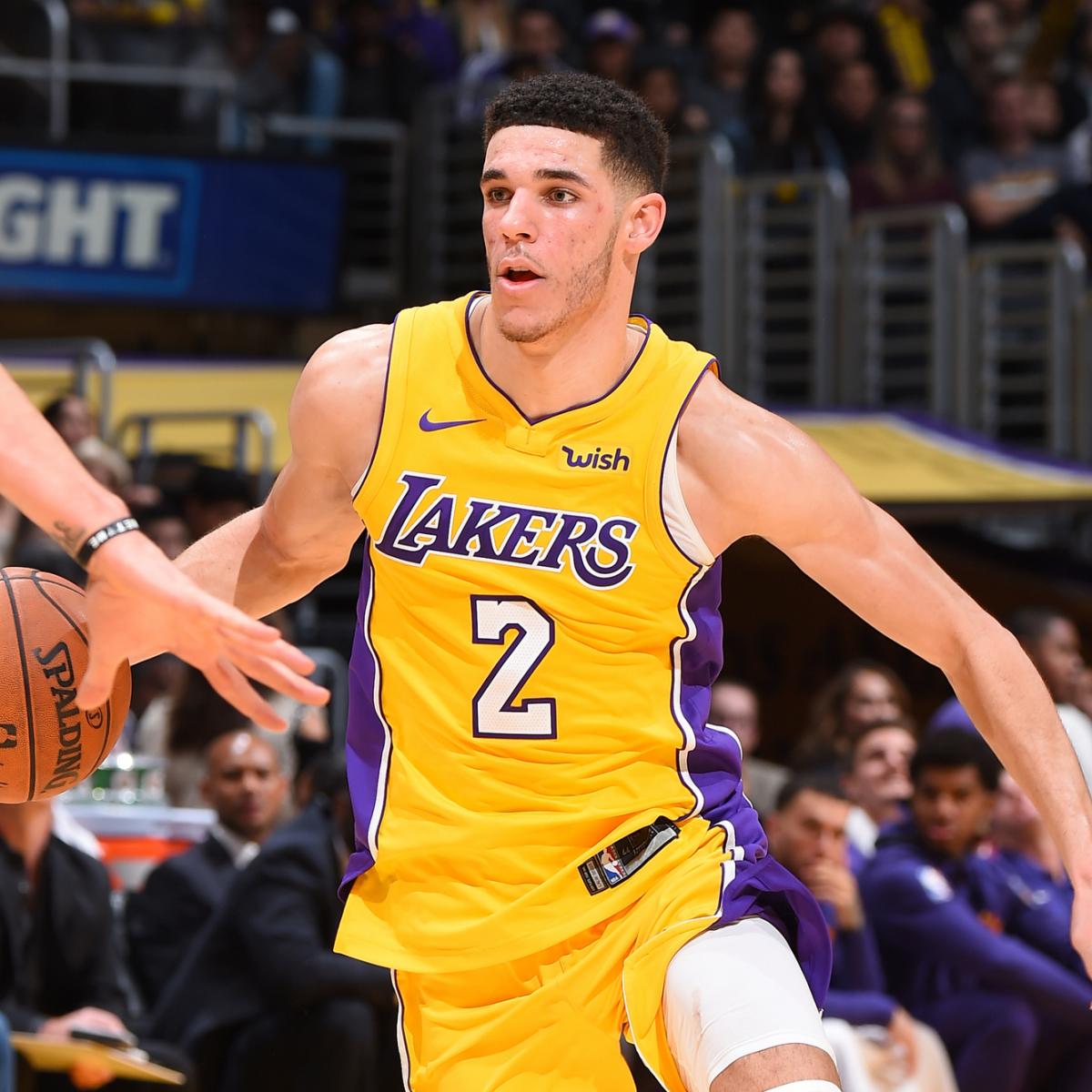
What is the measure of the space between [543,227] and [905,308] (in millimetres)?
9365

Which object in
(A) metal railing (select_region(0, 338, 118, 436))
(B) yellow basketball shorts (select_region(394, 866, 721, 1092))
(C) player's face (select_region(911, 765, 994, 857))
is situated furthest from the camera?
(A) metal railing (select_region(0, 338, 118, 436))

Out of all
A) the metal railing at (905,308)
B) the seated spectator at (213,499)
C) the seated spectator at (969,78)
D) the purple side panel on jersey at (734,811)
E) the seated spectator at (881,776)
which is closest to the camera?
the purple side panel on jersey at (734,811)

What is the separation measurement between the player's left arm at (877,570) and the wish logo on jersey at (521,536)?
0.58 feet

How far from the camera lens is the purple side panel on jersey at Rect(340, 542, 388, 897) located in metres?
4.04

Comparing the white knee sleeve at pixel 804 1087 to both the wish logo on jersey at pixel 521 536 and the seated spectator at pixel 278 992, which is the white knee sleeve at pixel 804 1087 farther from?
the seated spectator at pixel 278 992

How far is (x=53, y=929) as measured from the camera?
670 cm

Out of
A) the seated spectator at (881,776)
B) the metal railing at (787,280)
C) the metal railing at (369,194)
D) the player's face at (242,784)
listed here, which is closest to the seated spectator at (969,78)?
the metal railing at (787,280)

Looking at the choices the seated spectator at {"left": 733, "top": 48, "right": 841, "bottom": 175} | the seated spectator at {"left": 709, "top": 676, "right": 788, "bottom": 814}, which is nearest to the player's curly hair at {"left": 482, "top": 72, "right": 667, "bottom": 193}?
the seated spectator at {"left": 709, "top": 676, "right": 788, "bottom": 814}

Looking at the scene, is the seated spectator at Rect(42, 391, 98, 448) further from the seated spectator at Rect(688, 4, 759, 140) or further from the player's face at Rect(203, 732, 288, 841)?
the seated spectator at Rect(688, 4, 759, 140)

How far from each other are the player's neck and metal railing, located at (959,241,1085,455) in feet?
29.6

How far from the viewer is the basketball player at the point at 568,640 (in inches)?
153

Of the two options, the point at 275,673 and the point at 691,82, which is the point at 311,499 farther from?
the point at 691,82

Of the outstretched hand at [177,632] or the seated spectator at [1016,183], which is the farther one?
the seated spectator at [1016,183]

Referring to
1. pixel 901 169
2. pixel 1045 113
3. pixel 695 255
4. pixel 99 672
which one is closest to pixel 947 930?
pixel 99 672
